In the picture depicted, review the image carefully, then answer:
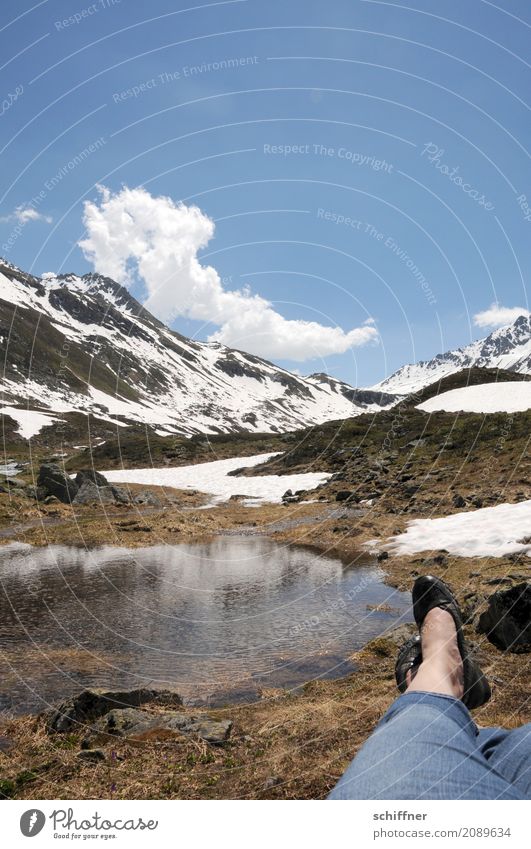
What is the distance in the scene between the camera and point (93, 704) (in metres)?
7.55

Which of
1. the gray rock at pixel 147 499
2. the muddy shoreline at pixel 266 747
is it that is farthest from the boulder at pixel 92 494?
the muddy shoreline at pixel 266 747

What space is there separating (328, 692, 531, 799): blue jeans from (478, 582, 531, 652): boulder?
6356 mm

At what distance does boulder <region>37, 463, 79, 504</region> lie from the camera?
3906 centimetres

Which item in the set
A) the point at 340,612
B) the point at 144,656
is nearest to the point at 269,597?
the point at 340,612

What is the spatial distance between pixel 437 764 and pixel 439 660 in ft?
8.01

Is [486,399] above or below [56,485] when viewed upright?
above

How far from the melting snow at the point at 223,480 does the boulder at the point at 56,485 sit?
12.0 meters

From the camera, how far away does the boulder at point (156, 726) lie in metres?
6.45

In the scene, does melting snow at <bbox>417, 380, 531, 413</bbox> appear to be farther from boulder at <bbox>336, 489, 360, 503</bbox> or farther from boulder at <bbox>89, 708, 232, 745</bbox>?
boulder at <bbox>89, 708, 232, 745</bbox>

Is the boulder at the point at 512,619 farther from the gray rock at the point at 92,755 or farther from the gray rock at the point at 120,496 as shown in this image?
the gray rock at the point at 120,496

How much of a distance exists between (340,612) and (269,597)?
270 centimetres

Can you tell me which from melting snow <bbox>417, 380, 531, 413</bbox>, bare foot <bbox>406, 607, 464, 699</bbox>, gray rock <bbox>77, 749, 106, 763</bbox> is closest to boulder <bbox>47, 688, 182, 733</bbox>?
gray rock <bbox>77, 749, 106, 763</bbox>

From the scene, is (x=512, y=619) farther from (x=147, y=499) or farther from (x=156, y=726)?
(x=147, y=499)

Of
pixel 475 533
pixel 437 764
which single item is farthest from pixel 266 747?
pixel 475 533
